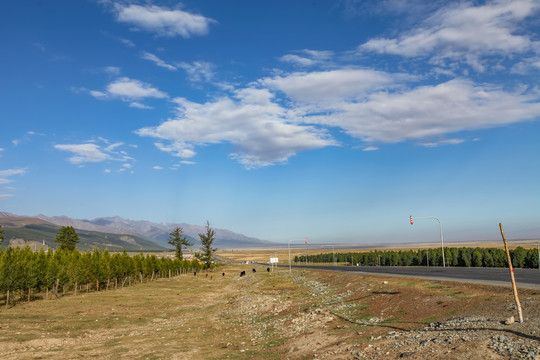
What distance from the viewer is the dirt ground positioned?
1759 cm

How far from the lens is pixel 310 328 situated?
27812 mm

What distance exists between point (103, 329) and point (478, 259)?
256ft

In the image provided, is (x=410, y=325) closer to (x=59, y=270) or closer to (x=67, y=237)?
(x=59, y=270)

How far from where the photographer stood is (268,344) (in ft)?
87.1

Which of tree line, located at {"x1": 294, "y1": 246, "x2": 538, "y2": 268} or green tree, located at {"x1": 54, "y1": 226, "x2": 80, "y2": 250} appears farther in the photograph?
green tree, located at {"x1": 54, "y1": 226, "x2": 80, "y2": 250}

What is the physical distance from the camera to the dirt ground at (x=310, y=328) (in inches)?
693

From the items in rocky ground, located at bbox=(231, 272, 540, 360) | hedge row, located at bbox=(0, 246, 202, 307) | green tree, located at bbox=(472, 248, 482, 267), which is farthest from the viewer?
green tree, located at bbox=(472, 248, 482, 267)

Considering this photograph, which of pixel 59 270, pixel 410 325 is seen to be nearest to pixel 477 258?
pixel 410 325

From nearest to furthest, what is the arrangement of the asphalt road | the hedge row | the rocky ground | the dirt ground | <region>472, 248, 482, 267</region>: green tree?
the rocky ground, the dirt ground, the asphalt road, the hedge row, <region>472, 248, 482, 267</region>: green tree

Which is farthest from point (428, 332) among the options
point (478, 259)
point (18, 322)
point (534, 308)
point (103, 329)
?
point (478, 259)

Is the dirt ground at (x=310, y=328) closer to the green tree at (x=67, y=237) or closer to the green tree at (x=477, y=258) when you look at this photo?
the green tree at (x=477, y=258)

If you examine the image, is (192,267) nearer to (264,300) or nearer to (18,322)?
(264,300)

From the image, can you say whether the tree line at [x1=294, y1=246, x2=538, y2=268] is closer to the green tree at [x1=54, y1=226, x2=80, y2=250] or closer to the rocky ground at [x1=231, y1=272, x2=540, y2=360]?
the rocky ground at [x1=231, y1=272, x2=540, y2=360]

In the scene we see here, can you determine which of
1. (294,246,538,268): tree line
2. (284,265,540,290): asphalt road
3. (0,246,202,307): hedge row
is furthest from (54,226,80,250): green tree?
(284,265,540,290): asphalt road
